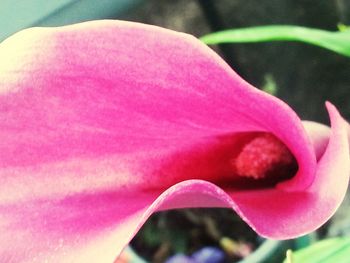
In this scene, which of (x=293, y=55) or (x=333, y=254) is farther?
(x=293, y=55)

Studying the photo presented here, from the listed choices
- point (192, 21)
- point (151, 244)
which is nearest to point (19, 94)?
point (151, 244)

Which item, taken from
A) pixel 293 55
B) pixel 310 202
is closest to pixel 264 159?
pixel 310 202

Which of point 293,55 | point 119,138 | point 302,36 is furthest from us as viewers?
point 293,55

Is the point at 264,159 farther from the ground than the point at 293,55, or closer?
farther from the ground

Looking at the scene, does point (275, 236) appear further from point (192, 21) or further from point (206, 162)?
point (192, 21)

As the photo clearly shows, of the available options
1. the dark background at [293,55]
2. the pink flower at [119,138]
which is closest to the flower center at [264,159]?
the pink flower at [119,138]

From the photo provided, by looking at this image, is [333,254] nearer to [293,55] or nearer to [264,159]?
[264,159]

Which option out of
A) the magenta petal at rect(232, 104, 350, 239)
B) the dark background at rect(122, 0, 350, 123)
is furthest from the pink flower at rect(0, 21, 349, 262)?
the dark background at rect(122, 0, 350, 123)

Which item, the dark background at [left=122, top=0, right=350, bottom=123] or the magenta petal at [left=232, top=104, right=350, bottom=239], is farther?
the dark background at [left=122, top=0, right=350, bottom=123]

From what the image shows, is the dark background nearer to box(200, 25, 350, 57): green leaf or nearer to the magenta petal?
box(200, 25, 350, 57): green leaf
